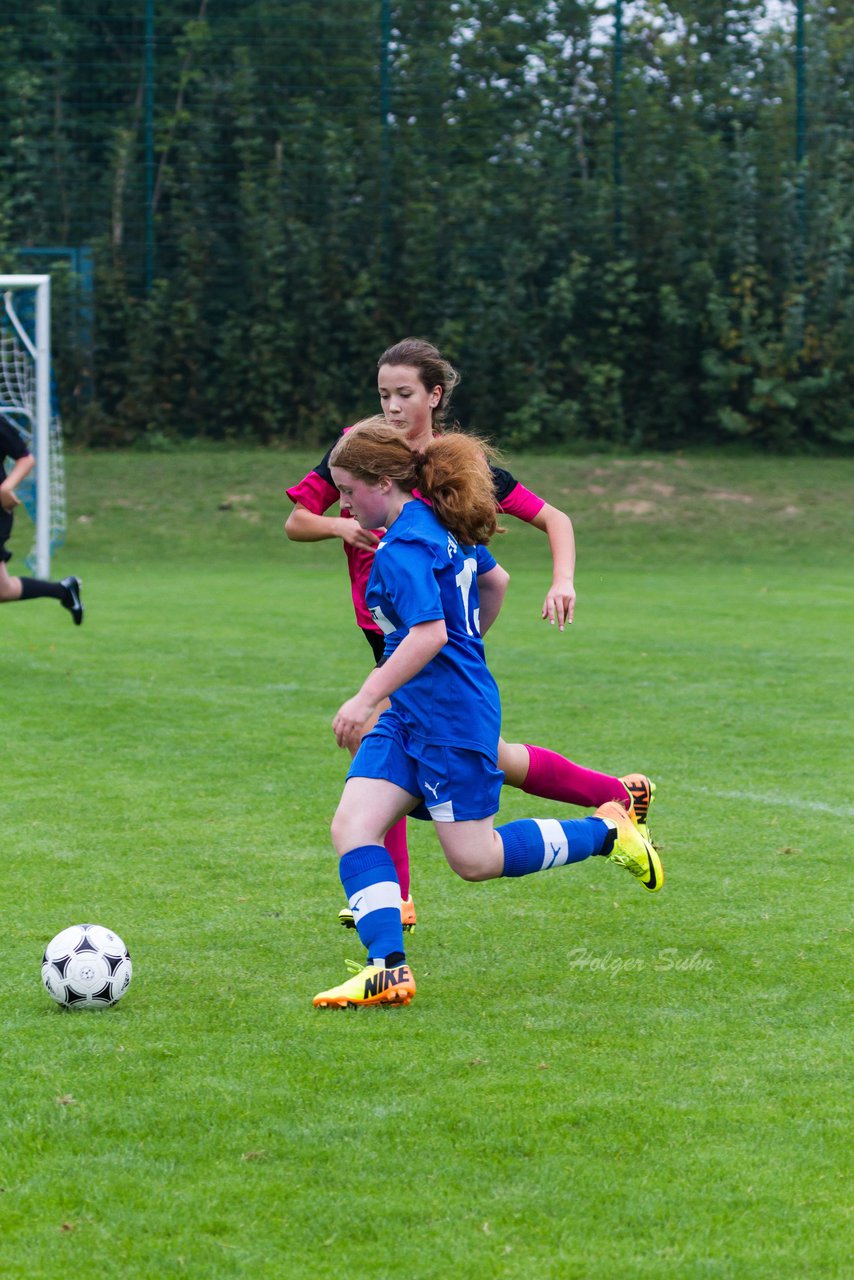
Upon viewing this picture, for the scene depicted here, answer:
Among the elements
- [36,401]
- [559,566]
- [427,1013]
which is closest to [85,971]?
[427,1013]

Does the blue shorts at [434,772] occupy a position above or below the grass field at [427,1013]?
above

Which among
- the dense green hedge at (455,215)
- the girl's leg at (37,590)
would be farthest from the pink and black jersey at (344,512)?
the dense green hedge at (455,215)

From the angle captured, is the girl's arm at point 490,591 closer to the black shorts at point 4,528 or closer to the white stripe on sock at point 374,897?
the white stripe on sock at point 374,897

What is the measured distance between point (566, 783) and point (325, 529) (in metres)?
1.06

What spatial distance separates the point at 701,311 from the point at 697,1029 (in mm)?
20127

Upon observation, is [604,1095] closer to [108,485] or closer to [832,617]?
[832,617]

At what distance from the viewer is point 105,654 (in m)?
11.0

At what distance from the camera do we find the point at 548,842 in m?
4.43

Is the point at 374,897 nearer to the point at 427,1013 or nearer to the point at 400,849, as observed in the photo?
the point at 427,1013

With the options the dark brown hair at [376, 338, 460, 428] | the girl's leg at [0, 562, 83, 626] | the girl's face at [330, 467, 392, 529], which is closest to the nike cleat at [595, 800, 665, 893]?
the girl's face at [330, 467, 392, 529]

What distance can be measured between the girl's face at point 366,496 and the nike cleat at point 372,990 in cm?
116

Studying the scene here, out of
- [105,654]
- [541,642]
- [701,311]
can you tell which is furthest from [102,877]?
[701,311]

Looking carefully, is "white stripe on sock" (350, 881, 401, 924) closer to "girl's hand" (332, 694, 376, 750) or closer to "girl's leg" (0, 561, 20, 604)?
"girl's hand" (332, 694, 376, 750)

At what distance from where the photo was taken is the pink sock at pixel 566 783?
4.87 m
